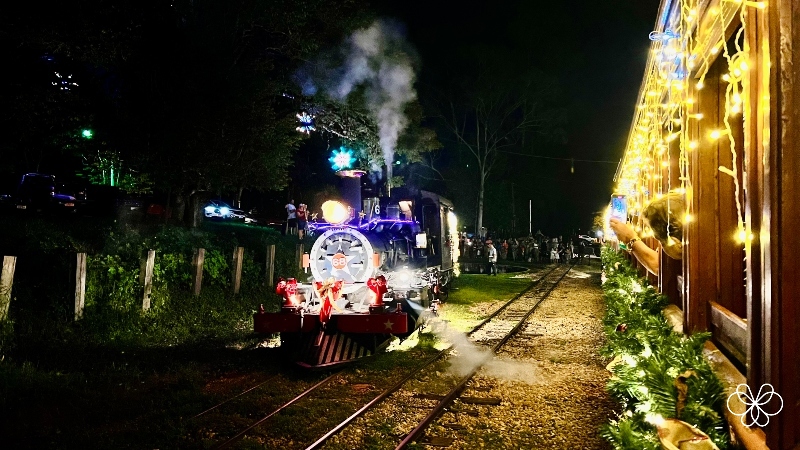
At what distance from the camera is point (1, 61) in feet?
40.3

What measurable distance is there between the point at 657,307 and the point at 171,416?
602 centimetres

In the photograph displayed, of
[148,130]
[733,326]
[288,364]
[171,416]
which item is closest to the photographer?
[733,326]


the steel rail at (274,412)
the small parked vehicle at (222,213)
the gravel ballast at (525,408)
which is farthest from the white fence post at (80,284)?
the small parked vehicle at (222,213)

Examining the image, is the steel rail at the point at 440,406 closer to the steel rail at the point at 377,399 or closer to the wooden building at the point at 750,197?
the steel rail at the point at 377,399

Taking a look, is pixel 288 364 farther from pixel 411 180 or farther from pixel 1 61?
pixel 411 180

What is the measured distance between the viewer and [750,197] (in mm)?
2973

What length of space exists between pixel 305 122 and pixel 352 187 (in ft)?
29.3

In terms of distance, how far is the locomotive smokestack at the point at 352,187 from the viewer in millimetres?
12148

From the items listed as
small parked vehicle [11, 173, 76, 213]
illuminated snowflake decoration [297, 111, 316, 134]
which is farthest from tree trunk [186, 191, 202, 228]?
small parked vehicle [11, 173, 76, 213]

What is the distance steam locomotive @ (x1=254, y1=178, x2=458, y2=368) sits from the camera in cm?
853

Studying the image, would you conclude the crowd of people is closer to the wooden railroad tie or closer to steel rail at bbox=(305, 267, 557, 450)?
steel rail at bbox=(305, 267, 557, 450)

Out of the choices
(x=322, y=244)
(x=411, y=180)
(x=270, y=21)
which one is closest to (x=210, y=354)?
(x=322, y=244)

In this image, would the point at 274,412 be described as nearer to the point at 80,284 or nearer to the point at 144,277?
the point at 80,284

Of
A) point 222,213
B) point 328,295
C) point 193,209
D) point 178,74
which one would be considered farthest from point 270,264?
point 222,213
